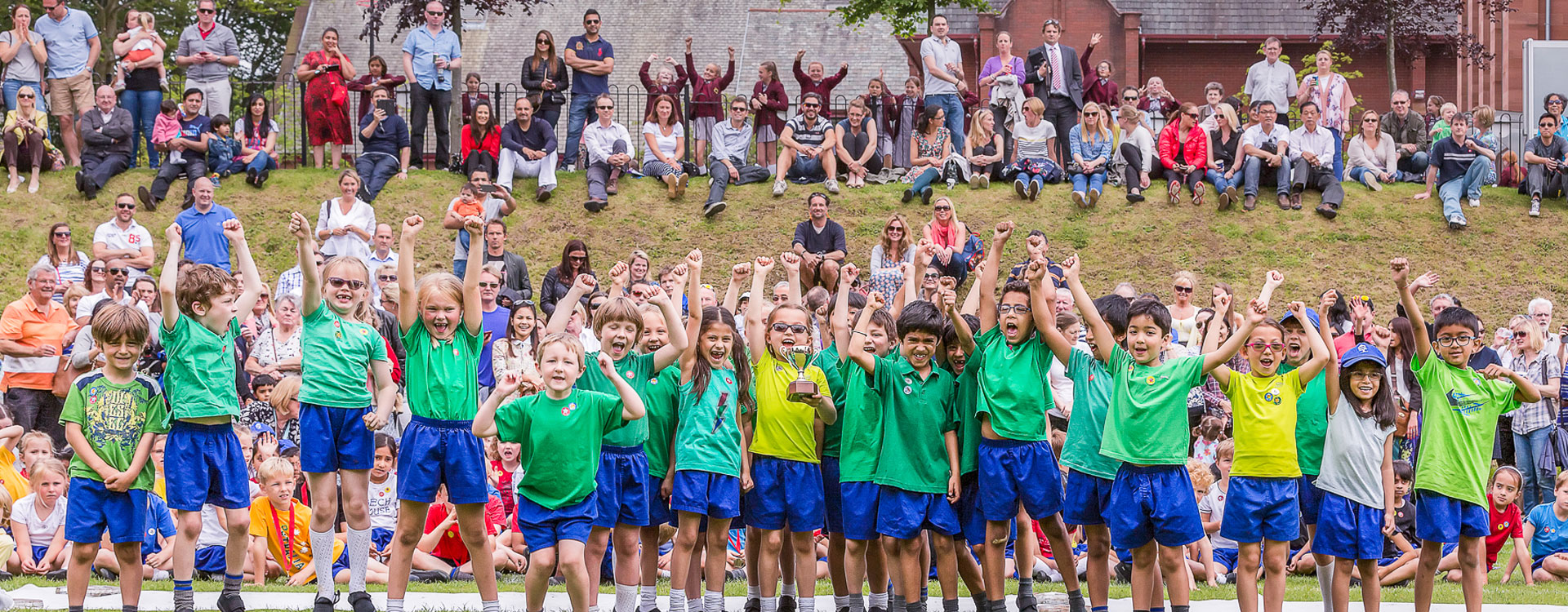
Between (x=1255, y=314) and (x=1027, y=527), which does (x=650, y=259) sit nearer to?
(x=1027, y=527)

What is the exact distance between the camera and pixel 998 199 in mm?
15891

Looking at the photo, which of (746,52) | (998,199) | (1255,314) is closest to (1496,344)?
(998,199)

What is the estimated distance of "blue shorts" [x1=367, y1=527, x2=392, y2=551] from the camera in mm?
9062

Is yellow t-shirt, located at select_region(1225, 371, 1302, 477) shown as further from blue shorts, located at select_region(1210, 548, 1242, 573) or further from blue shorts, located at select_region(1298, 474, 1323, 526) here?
blue shorts, located at select_region(1210, 548, 1242, 573)

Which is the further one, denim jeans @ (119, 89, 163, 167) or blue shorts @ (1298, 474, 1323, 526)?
denim jeans @ (119, 89, 163, 167)

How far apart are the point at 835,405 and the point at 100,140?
1208cm

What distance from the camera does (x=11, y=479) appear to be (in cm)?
961

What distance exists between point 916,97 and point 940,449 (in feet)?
33.3

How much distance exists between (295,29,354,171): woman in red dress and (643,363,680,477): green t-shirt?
10306 millimetres

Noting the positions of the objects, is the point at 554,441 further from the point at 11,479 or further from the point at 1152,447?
the point at 11,479

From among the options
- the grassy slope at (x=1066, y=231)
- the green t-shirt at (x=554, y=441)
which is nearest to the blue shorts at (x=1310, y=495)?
the green t-shirt at (x=554, y=441)

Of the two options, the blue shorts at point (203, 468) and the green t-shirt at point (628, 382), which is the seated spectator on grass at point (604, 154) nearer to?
the green t-shirt at point (628, 382)

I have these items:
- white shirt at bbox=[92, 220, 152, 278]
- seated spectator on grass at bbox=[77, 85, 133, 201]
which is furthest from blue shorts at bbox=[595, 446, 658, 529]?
seated spectator on grass at bbox=[77, 85, 133, 201]

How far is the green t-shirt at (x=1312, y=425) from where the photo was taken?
704 centimetres
